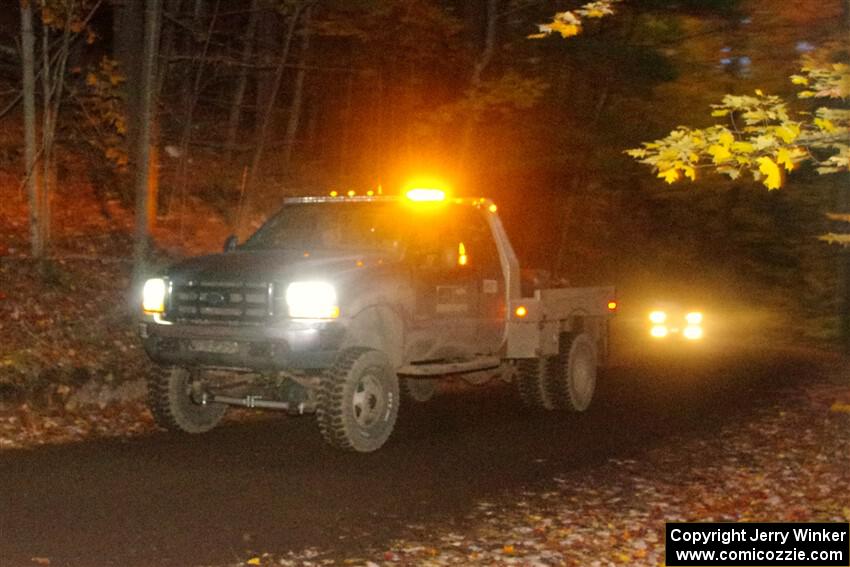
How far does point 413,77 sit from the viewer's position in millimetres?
18734

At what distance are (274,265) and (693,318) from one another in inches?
382

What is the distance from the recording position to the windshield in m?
10.7

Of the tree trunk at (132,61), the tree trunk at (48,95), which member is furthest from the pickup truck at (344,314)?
the tree trunk at (132,61)

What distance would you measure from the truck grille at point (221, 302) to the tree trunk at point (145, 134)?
12.8ft

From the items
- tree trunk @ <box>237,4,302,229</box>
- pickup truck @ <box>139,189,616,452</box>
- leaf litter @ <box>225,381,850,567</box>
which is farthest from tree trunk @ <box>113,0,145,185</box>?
leaf litter @ <box>225,381,850,567</box>

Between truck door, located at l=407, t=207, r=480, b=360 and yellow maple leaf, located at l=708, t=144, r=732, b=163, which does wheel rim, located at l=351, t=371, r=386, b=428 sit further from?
yellow maple leaf, located at l=708, t=144, r=732, b=163

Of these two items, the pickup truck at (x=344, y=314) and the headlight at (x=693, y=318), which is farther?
the headlight at (x=693, y=318)

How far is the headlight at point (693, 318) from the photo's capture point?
17562mm

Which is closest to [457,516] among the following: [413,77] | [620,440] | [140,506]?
[140,506]

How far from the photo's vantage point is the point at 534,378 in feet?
41.5

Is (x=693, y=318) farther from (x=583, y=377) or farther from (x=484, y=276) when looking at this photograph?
(x=484, y=276)

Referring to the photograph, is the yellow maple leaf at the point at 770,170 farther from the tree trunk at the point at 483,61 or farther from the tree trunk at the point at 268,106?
the tree trunk at the point at 268,106

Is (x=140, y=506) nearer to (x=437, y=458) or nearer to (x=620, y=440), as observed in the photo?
(x=437, y=458)

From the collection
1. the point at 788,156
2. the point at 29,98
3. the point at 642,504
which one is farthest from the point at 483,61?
the point at 642,504
